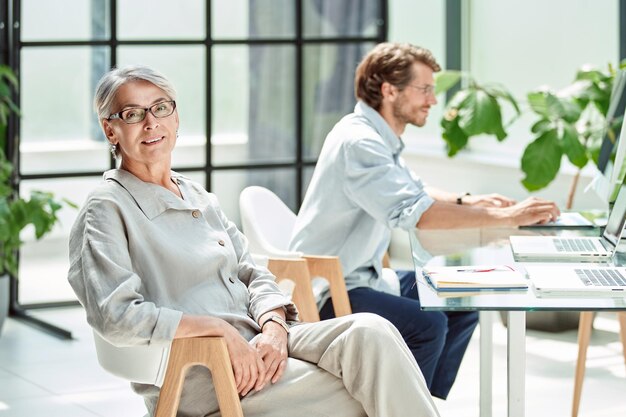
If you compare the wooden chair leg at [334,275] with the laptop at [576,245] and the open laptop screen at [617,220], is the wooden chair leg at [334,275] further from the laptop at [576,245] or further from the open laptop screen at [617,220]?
the open laptop screen at [617,220]

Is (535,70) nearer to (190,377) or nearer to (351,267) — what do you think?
(351,267)

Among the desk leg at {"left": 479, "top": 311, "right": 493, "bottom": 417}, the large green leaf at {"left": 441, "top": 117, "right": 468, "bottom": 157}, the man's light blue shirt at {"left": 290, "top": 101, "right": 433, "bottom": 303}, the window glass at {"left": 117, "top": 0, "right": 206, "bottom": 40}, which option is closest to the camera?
the desk leg at {"left": 479, "top": 311, "right": 493, "bottom": 417}

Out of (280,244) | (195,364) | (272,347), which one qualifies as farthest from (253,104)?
(195,364)

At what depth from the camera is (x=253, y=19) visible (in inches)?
225

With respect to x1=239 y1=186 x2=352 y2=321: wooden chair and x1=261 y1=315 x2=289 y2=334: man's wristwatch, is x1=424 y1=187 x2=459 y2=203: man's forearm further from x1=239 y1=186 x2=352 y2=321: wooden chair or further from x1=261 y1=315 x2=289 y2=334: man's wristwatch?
x1=261 y1=315 x2=289 y2=334: man's wristwatch

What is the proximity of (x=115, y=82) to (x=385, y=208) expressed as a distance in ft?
3.59

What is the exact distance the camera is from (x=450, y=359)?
381 cm

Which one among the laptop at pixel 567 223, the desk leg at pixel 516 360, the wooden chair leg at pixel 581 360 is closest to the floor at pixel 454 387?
the wooden chair leg at pixel 581 360

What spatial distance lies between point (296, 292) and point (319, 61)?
8.19ft

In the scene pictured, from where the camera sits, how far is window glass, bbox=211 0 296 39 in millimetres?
5664

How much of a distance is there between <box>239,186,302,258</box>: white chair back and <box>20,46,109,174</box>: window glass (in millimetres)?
1820

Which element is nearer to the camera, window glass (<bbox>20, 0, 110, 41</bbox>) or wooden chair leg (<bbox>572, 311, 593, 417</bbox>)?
wooden chair leg (<bbox>572, 311, 593, 417</bbox>)

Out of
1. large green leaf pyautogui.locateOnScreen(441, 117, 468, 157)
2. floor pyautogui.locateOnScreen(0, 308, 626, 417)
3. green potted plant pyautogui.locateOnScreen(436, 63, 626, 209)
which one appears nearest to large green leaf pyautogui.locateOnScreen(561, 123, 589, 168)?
green potted plant pyautogui.locateOnScreen(436, 63, 626, 209)

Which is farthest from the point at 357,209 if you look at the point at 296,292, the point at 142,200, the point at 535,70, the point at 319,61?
the point at 535,70
